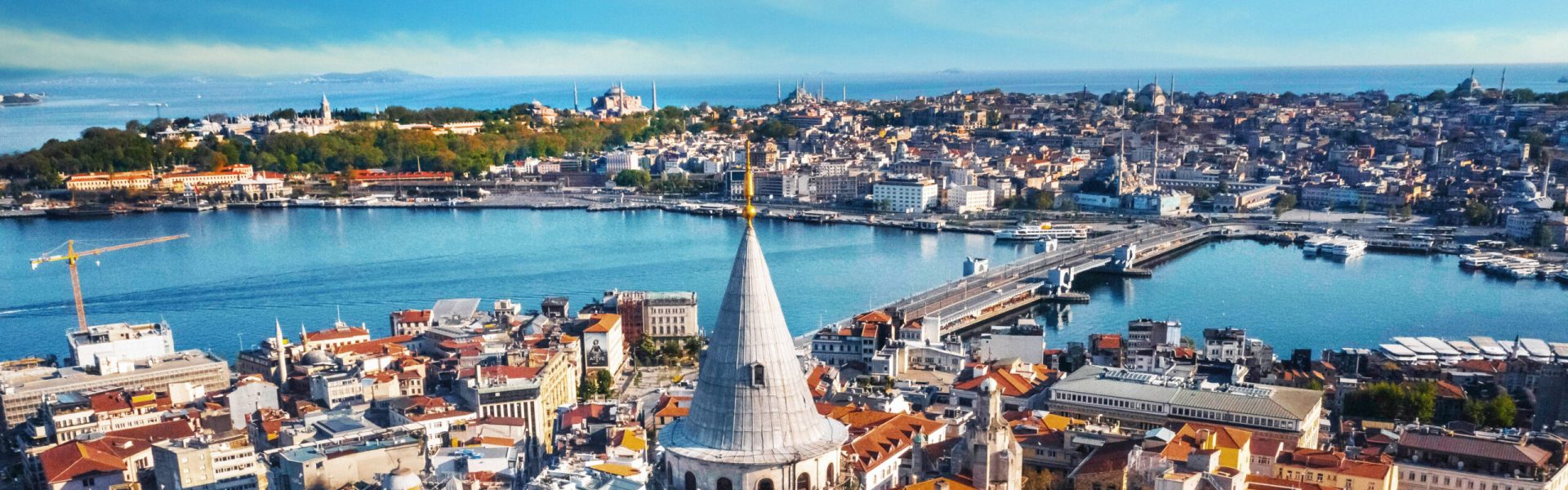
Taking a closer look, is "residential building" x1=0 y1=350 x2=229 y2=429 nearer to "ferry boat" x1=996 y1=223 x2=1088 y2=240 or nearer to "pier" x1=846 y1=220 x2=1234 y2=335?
"pier" x1=846 y1=220 x2=1234 y2=335

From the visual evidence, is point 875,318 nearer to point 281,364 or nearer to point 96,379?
point 281,364

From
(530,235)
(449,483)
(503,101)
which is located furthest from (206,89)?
(449,483)

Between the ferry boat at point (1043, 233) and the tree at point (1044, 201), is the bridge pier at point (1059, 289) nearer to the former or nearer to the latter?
the ferry boat at point (1043, 233)

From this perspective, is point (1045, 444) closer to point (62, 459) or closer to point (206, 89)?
point (62, 459)

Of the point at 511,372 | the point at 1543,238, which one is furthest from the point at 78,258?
the point at 1543,238

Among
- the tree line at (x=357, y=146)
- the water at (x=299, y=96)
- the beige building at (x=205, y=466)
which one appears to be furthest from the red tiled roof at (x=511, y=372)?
the water at (x=299, y=96)

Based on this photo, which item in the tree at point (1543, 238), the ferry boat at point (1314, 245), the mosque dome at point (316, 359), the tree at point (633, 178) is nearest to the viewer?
the mosque dome at point (316, 359)

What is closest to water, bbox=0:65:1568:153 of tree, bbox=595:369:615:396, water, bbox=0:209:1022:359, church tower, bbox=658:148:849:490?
water, bbox=0:209:1022:359
